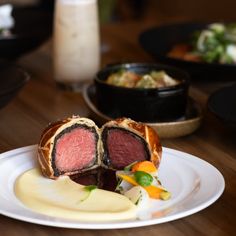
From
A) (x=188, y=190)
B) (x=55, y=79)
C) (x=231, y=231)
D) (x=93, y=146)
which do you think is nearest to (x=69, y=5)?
(x=55, y=79)

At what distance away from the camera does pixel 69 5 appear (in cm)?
178

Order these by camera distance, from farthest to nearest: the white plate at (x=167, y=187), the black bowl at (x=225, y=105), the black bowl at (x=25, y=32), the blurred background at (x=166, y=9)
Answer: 1. the blurred background at (x=166, y=9)
2. the black bowl at (x=25, y=32)
3. the black bowl at (x=225, y=105)
4. the white plate at (x=167, y=187)

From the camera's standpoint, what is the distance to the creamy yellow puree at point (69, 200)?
3.28ft

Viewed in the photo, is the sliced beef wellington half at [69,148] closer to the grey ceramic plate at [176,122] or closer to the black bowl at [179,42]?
the grey ceramic plate at [176,122]

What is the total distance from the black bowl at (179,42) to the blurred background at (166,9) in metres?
1.47

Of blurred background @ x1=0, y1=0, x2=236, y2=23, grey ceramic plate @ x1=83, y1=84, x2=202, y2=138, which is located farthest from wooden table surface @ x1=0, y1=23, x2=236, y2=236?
blurred background @ x1=0, y1=0, x2=236, y2=23

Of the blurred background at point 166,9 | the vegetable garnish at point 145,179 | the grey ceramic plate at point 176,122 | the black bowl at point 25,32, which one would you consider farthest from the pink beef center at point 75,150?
the blurred background at point 166,9

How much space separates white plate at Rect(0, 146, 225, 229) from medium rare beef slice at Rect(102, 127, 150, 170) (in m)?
0.06

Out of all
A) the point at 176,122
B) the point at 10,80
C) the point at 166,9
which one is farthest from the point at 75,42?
the point at 166,9

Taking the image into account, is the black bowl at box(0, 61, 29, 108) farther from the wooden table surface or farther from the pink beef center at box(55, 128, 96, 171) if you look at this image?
the pink beef center at box(55, 128, 96, 171)

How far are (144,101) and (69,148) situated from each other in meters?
0.32

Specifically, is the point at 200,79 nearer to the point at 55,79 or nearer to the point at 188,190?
the point at 55,79

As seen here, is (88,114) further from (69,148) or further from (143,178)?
(143,178)

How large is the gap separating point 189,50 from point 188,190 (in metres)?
1.04
